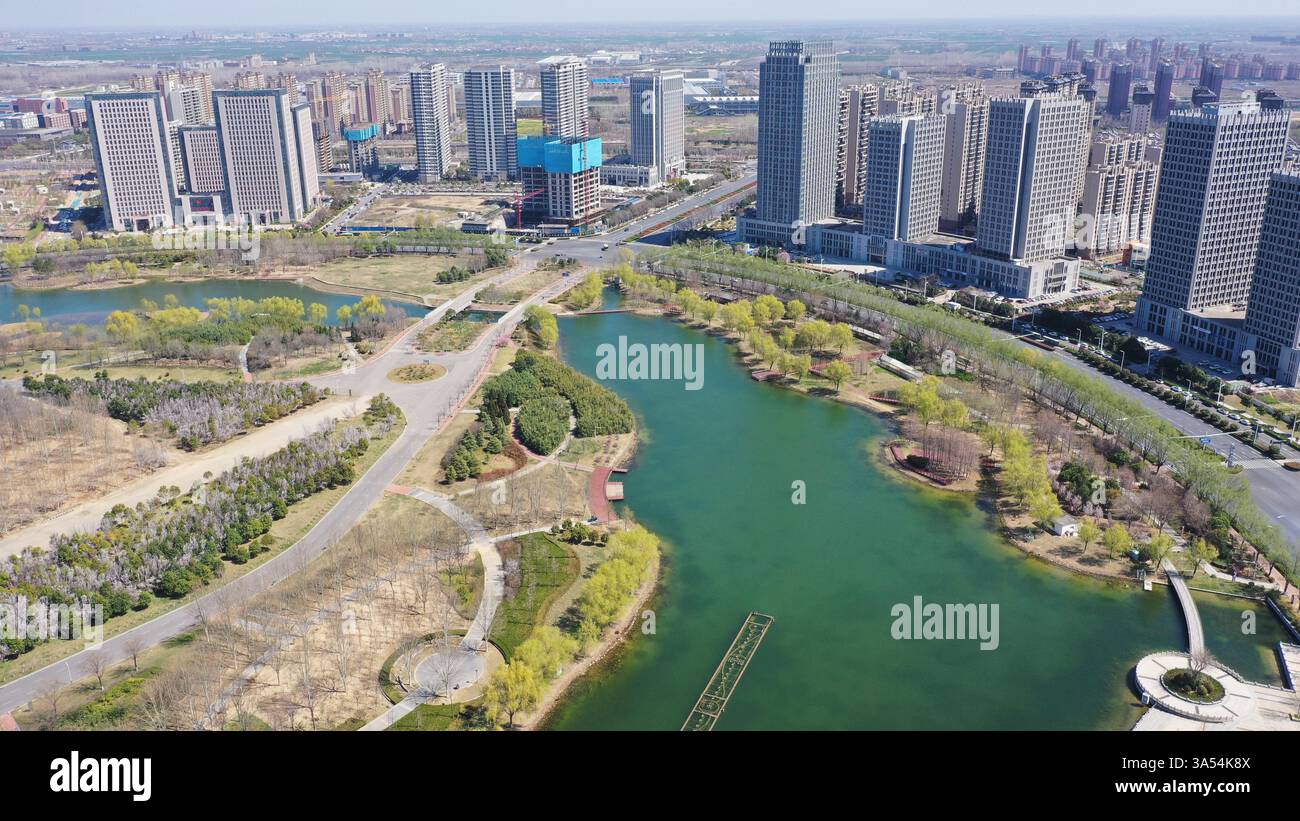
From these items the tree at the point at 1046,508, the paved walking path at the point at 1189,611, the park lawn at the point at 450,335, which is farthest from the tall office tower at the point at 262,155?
the paved walking path at the point at 1189,611

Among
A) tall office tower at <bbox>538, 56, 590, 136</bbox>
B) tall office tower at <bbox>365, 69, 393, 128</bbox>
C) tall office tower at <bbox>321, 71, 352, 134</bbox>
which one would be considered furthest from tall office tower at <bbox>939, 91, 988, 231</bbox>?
tall office tower at <bbox>365, 69, 393, 128</bbox>

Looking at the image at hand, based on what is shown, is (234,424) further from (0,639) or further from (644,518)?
(644,518)

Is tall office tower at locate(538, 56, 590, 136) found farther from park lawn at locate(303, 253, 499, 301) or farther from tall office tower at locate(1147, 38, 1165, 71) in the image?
tall office tower at locate(1147, 38, 1165, 71)

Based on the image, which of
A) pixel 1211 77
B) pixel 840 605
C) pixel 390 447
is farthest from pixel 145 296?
pixel 1211 77

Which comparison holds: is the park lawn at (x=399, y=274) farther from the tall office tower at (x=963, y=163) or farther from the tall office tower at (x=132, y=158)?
the tall office tower at (x=963, y=163)

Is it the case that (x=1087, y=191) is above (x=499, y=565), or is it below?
above

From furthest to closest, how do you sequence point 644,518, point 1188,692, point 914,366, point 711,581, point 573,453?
point 914,366, point 573,453, point 644,518, point 711,581, point 1188,692

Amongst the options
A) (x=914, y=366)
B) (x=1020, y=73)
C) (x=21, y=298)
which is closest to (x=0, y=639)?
(x=914, y=366)
